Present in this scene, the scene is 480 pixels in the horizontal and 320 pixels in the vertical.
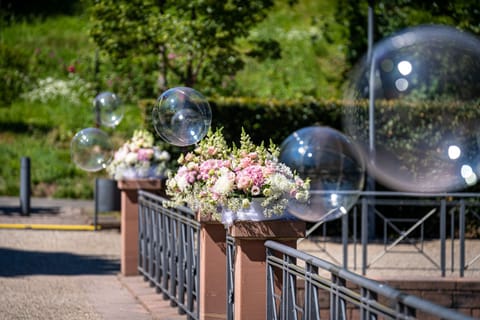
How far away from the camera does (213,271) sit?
783 centimetres

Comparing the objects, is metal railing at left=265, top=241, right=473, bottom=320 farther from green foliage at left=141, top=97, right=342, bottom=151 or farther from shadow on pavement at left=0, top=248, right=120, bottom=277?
green foliage at left=141, top=97, right=342, bottom=151

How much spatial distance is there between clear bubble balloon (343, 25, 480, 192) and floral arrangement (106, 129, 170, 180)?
3.84 meters

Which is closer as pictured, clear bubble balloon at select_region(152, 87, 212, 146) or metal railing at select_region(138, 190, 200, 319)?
clear bubble balloon at select_region(152, 87, 212, 146)

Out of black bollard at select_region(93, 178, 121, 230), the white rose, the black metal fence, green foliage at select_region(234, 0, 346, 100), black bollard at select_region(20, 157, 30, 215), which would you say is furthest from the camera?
green foliage at select_region(234, 0, 346, 100)

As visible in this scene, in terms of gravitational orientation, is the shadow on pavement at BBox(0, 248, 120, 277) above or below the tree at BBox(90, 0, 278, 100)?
below

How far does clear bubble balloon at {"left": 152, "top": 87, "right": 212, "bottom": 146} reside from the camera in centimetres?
826

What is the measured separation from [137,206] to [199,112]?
12.5ft

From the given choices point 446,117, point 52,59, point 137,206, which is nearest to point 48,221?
point 137,206

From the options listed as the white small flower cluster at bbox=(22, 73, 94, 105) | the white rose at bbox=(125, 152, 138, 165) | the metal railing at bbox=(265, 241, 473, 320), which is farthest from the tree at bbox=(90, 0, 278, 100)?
the white small flower cluster at bbox=(22, 73, 94, 105)

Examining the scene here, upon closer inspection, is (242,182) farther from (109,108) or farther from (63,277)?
(109,108)

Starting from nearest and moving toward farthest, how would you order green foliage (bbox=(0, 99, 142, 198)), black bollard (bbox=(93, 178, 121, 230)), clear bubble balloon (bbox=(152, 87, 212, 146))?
clear bubble balloon (bbox=(152, 87, 212, 146))
black bollard (bbox=(93, 178, 121, 230))
green foliage (bbox=(0, 99, 142, 198))

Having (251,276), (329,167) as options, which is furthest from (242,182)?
(329,167)

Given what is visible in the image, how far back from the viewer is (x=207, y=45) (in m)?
17.1

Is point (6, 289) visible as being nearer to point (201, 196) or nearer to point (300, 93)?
point (201, 196)
